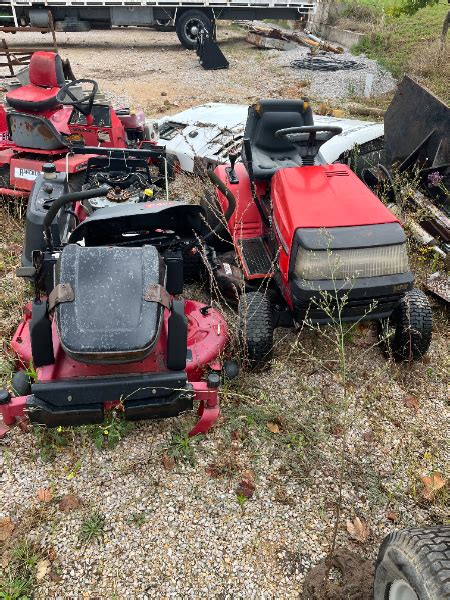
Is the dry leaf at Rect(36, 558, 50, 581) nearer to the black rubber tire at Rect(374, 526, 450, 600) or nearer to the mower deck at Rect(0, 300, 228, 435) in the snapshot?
the mower deck at Rect(0, 300, 228, 435)

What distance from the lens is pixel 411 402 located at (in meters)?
3.29

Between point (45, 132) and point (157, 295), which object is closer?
point (157, 295)

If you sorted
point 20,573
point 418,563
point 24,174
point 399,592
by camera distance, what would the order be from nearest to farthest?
point 418,563 → point 399,592 → point 20,573 → point 24,174

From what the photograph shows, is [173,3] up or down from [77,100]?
up

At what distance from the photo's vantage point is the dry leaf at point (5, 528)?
8.10 feet

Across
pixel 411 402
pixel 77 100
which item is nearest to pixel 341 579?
pixel 411 402

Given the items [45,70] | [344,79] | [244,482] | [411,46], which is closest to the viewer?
[244,482]

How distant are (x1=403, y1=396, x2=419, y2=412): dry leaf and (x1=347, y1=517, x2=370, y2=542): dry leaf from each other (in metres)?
0.95

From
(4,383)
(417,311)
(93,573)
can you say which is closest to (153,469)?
(93,573)

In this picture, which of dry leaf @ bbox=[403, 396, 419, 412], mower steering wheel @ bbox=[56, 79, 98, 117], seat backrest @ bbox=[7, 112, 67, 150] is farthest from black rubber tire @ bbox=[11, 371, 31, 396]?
mower steering wheel @ bbox=[56, 79, 98, 117]

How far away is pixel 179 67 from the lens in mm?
12258

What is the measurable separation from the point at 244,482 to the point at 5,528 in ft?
4.08

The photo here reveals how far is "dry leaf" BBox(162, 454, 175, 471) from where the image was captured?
2811 mm

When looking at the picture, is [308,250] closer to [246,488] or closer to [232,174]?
[246,488]
